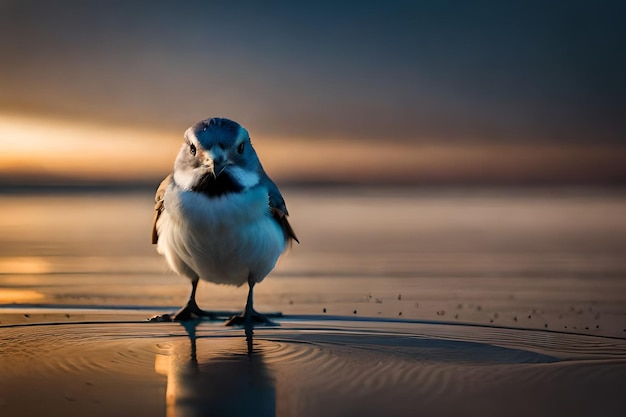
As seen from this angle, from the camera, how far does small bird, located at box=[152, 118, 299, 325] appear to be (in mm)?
5176

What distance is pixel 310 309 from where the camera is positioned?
571 centimetres

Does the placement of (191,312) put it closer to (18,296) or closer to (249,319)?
(249,319)

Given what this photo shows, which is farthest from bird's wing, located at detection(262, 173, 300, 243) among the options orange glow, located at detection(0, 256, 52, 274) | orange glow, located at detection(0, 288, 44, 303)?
orange glow, located at detection(0, 256, 52, 274)

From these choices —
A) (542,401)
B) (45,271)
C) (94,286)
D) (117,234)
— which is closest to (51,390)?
(542,401)

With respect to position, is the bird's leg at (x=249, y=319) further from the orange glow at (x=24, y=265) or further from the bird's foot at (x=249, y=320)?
the orange glow at (x=24, y=265)

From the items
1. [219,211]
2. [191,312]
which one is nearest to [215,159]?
[219,211]

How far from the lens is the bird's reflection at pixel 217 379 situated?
315 cm

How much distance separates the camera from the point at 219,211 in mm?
5207

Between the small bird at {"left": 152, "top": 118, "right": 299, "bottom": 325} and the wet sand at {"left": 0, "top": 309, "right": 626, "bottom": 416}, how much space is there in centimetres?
44

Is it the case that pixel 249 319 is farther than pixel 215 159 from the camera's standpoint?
Yes

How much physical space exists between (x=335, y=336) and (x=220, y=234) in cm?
100

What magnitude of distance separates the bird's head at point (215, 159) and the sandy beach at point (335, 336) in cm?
82

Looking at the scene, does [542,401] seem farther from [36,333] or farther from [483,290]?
[483,290]

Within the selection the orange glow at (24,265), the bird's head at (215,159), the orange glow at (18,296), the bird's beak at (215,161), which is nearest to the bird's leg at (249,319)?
the bird's head at (215,159)
